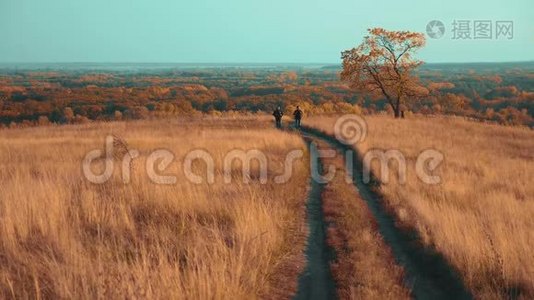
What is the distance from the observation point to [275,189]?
11.2 m

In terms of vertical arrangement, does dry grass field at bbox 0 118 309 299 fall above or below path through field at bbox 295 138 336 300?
above

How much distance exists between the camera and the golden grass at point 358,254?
578 centimetres

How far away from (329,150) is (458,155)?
5118mm

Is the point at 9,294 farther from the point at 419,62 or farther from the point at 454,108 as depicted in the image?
the point at 454,108

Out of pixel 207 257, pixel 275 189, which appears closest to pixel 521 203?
pixel 275 189

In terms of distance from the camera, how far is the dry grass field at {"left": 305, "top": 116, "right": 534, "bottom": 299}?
20.4ft

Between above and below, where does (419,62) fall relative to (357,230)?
above

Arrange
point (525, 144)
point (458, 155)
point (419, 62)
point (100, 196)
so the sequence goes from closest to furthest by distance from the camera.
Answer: point (100, 196)
point (458, 155)
point (525, 144)
point (419, 62)

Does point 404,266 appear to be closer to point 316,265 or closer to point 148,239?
point 316,265
